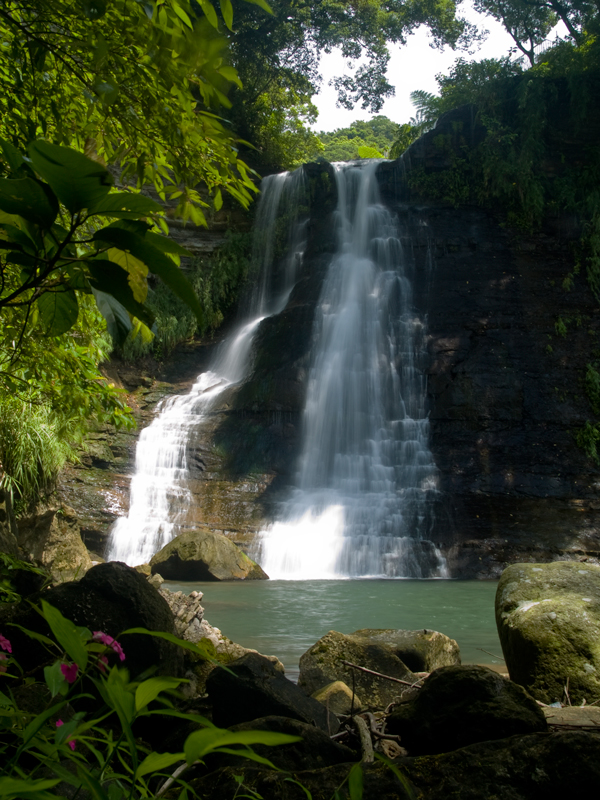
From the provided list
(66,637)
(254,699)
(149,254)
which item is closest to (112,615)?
(254,699)

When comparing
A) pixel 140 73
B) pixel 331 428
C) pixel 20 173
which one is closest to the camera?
pixel 20 173

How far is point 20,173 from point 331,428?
13287mm

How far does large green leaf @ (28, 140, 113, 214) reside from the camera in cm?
74

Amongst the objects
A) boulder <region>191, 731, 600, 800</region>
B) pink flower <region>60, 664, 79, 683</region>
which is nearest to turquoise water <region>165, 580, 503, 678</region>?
boulder <region>191, 731, 600, 800</region>

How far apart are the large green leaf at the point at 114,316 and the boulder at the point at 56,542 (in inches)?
242

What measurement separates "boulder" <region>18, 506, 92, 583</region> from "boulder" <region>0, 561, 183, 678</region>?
12.4ft

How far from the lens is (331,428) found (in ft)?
46.1

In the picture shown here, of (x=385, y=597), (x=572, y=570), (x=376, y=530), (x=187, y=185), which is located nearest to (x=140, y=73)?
(x=187, y=185)

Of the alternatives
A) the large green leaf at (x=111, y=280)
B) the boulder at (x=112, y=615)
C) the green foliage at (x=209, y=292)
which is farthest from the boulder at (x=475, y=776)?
the green foliage at (x=209, y=292)

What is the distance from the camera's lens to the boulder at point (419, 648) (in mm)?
4410

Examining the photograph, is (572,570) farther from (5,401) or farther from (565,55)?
(565,55)

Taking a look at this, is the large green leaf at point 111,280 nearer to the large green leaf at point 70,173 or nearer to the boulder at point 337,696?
the large green leaf at point 70,173

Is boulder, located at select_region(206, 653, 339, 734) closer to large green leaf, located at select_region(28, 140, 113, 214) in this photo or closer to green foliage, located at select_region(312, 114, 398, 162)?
large green leaf, located at select_region(28, 140, 113, 214)

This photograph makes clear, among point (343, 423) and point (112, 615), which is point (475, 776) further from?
point (343, 423)
